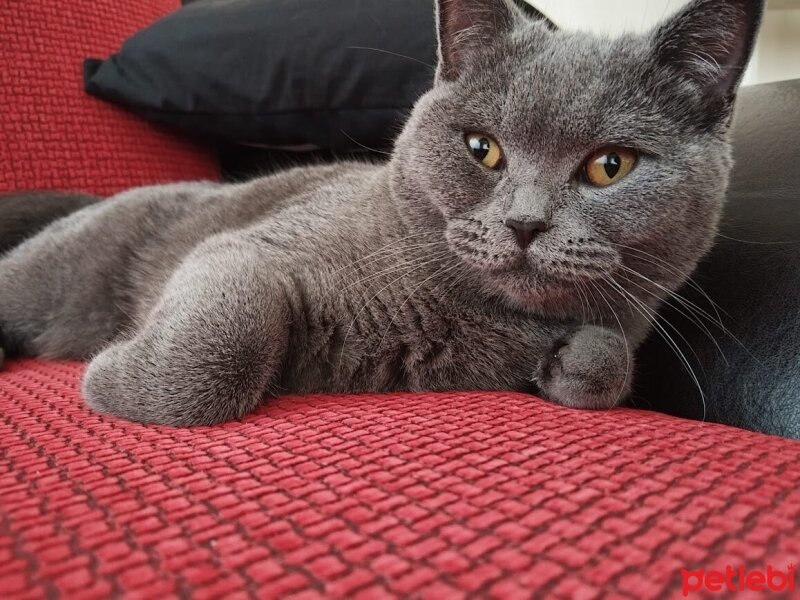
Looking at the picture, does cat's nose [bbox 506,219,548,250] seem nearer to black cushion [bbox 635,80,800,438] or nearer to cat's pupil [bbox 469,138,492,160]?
cat's pupil [bbox 469,138,492,160]

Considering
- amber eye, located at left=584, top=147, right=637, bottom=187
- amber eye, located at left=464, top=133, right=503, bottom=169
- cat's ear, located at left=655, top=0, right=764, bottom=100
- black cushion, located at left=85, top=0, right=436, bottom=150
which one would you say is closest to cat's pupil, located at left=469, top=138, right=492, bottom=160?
amber eye, located at left=464, top=133, right=503, bottom=169

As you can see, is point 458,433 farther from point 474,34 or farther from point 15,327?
→ point 15,327

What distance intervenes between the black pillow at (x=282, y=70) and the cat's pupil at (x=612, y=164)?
589 mm

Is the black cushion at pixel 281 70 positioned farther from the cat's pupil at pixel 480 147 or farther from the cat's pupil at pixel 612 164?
the cat's pupil at pixel 612 164

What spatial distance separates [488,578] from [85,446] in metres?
0.44

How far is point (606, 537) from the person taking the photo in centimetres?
45

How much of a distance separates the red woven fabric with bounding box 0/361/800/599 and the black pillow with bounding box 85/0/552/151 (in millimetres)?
868

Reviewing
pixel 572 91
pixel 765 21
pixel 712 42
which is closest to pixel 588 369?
pixel 572 91

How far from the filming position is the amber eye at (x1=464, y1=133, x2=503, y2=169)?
0.86 meters

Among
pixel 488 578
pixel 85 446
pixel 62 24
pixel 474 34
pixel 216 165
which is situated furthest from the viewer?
pixel 216 165

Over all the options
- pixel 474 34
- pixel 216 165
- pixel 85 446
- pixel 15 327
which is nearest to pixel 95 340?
pixel 15 327

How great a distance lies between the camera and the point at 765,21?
182cm

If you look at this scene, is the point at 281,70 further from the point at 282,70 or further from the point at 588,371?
the point at 588,371

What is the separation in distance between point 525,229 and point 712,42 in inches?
15.3
